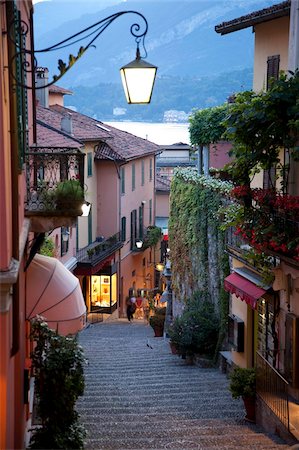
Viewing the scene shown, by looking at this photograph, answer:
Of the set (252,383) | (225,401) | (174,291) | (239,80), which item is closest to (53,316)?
(252,383)

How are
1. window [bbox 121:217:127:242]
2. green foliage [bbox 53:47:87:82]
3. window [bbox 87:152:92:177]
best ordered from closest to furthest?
green foliage [bbox 53:47:87:82] → window [bbox 87:152:92:177] → window [bbox 121:217:127:242]

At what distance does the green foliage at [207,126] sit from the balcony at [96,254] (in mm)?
10064

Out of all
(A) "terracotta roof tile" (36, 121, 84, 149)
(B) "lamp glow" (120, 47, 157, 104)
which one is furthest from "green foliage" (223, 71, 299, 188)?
(A) "terracotta roof tile" (36, 121, 84, 149)

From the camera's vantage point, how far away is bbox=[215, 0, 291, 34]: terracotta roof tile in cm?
1667

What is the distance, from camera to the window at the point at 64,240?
28033mm

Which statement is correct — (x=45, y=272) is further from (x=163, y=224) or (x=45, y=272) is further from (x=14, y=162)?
(x=163, y=224)

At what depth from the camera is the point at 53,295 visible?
1214cm

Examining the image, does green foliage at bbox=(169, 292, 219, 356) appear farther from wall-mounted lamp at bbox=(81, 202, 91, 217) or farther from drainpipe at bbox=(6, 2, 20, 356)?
drainpipe at bbox=(6, 2, 20, 356)

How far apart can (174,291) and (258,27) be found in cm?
1264

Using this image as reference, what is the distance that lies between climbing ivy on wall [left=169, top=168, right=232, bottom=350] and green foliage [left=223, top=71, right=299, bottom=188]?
5.43 metres

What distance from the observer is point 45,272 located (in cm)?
1223

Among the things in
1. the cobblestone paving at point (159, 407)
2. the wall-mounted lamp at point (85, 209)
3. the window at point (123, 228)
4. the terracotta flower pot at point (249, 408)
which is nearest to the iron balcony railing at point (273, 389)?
the terracotta flower pot at point (249, 408)

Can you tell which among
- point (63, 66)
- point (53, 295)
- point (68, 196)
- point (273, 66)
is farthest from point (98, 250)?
point (63, 66)

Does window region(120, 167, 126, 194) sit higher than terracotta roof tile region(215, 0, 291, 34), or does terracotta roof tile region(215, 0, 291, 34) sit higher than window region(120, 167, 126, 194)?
terracotta roof tile region(215, 0, 291, 34)
